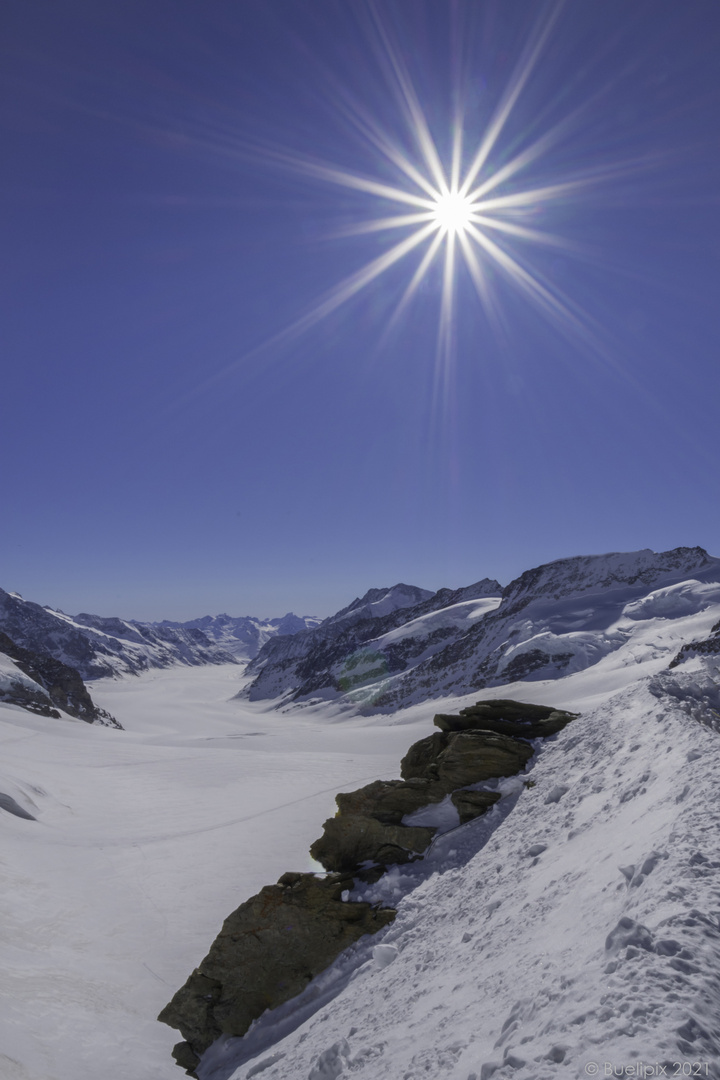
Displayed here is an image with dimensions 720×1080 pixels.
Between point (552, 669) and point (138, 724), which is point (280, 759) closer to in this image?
point (552, 669)

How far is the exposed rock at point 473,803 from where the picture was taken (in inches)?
557

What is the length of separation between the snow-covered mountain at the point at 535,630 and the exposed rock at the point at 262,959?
7008 cm

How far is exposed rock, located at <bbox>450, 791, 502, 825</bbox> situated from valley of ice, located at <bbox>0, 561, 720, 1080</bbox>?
0.38m

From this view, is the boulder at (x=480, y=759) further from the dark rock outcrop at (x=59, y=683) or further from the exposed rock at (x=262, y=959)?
the dark rock outcrop at (x=59, y=683)

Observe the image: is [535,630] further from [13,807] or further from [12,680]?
[13,807]

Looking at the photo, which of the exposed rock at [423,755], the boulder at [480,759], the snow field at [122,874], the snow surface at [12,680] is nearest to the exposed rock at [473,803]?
the boulder at [480,759]

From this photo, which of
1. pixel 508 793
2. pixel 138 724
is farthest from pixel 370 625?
pixel 508 793

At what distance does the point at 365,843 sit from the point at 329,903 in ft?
6.71

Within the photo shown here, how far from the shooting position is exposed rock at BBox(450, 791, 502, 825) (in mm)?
14148

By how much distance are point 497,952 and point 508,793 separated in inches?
266

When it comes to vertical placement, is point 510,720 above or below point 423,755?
above

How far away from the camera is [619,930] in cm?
575

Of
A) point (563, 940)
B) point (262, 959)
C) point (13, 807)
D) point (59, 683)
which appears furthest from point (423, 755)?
point (59, 683)

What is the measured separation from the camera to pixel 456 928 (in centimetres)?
991
